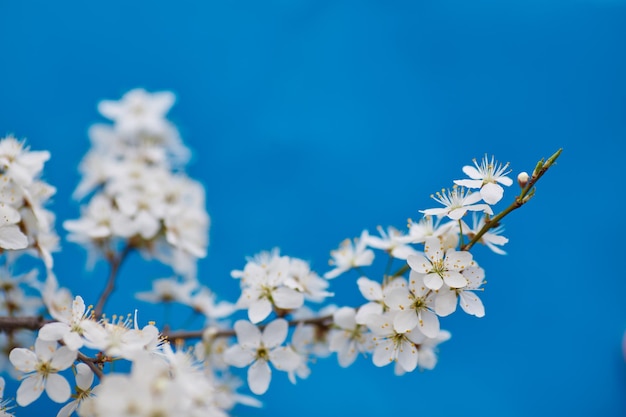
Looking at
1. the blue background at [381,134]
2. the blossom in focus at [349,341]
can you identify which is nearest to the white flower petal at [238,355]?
the blossom in focus at [349,341]

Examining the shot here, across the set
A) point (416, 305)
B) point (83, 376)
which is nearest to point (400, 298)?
point (416, 305)

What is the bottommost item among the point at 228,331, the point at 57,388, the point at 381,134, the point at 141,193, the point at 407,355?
the point at 57,388

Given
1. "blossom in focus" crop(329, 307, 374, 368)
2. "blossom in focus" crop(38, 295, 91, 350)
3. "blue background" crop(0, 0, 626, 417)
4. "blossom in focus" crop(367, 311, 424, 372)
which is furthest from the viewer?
"blue background" crop(0, 0, 626, 417)

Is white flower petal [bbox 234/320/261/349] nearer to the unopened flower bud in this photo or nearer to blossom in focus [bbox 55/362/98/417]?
blossom in focus [bbox 55/362/98/417]

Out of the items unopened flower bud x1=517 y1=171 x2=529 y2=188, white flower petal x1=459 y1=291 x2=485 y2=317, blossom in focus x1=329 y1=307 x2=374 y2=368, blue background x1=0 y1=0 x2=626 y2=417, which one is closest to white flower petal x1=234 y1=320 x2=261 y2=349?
blossom in focus x1=329 y1=307 x2=374 y2=368

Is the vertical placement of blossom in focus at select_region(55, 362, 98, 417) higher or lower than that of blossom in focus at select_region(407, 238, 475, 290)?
lower

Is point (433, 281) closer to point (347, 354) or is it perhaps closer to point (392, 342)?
point (392, 342)
